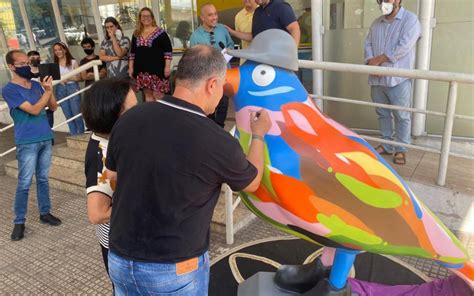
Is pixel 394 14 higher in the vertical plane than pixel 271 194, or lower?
higher

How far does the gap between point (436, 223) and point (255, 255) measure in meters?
1.33

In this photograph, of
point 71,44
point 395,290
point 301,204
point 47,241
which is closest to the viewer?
point 301,204

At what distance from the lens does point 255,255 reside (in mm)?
2617

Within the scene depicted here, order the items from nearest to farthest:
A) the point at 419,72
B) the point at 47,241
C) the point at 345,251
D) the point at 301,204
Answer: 1. the point at 301,204
2. the point at 345,251
3. the point at 419,72
4. the point at 47,241

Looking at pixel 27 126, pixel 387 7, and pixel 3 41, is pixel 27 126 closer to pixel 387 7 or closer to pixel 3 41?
pixel 387 7

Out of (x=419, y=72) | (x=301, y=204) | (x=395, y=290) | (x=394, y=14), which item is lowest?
(x=395, y=290)

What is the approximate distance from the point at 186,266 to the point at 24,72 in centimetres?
246

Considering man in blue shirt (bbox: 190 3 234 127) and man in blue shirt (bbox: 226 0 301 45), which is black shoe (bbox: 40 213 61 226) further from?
man in blue shirt (bbox: 226 0 301 45)

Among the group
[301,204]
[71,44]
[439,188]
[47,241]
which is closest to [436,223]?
[301,204]

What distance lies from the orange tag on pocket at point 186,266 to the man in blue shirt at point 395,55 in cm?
254

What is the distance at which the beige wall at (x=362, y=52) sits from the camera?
383 centimetres

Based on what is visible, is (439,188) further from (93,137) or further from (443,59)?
(93,137)

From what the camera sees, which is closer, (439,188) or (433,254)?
(433,254)

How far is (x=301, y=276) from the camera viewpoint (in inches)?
76.4
